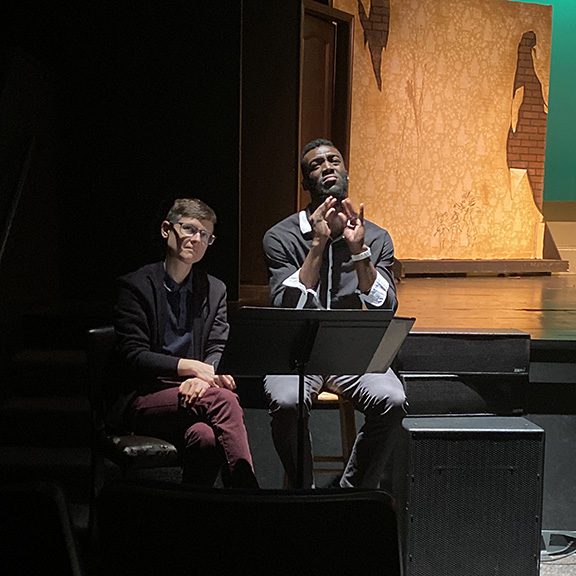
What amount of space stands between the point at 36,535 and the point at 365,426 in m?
1.81

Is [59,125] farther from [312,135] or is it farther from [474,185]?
[474,185]

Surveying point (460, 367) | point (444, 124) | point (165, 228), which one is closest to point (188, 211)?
point (165, 228)

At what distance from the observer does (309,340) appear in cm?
227

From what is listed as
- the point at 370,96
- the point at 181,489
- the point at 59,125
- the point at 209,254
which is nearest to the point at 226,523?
the point at 181,489

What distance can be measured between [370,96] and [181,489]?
6.61 m

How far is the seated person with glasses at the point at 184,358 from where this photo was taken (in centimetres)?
252

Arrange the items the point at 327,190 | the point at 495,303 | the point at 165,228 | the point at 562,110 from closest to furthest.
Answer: the point at 165,228
the point at 327,190
the point at 495,303
the point at 562,110

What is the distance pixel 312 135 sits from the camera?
625 centimetres

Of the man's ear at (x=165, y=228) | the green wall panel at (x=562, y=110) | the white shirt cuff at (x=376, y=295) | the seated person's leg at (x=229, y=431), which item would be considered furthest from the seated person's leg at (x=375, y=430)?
the green wall panel at (x=562, y=110)

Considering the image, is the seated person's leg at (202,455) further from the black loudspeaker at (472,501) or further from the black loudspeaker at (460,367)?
the black loudspeaker at (460,367)

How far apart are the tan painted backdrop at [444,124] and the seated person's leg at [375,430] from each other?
481 cm

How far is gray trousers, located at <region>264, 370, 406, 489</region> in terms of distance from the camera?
2.69m

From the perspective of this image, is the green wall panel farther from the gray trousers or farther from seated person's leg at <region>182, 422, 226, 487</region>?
seated person's leg at <region>182, 422, 226, 487</region>

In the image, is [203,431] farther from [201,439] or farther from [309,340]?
[309,340]
